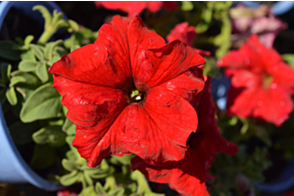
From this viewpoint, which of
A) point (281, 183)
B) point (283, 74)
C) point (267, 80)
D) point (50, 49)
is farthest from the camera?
point (281, 183)

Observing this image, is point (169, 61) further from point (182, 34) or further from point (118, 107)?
point (182, 34)

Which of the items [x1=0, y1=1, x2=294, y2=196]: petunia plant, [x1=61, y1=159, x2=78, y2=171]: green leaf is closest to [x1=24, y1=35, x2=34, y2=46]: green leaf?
[x1=0, y1=1, x2=294, y2=196]: petunia plant

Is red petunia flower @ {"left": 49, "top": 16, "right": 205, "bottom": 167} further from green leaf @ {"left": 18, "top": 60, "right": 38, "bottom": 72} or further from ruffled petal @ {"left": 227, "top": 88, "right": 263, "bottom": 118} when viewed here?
ruffled petal @ {"left": 227, "top": 88, "right": 263, "bottom": 118}

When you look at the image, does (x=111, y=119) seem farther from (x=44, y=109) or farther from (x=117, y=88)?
(x=44, y=109)

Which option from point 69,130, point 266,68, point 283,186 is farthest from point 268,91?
point 69,130

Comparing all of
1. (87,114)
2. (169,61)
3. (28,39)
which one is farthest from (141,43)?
(28,39)

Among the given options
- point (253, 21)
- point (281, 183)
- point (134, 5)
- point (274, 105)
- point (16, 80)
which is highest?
point (134, 5)
